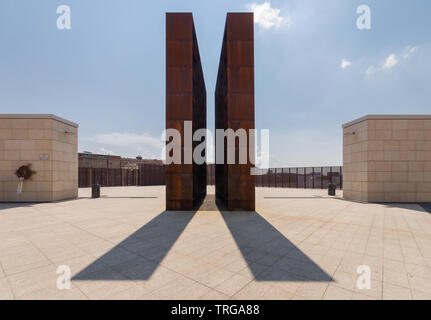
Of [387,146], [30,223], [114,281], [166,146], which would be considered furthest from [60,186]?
[387,146]

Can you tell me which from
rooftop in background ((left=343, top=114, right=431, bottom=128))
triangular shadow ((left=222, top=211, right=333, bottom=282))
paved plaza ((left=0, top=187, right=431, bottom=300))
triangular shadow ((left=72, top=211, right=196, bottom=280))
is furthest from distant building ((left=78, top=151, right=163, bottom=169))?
rooftop in background ((left=343, top=114, right=431, bottom=128))

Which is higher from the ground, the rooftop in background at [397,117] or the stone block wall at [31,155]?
the rooftop in background at [397,117]

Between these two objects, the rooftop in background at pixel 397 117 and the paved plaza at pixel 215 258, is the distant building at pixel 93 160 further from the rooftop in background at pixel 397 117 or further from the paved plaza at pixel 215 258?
the rooftop in background at pixel 397 117

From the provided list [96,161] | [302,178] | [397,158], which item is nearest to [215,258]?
[397,158]

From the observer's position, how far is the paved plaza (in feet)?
10.4

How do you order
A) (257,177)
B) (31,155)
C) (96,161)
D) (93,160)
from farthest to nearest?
(96,161), (93,160), (257,177), (31,155)

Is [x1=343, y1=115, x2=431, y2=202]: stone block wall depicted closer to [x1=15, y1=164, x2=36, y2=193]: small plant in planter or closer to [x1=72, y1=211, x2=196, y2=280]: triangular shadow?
[x1=72, y1=211, x2=196, y2=280]: triangular shadow

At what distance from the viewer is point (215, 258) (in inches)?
174

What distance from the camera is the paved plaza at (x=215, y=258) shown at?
318 centimetres

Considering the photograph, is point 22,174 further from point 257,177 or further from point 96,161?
point 96,161

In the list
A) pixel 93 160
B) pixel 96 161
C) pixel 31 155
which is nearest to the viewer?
pixel 31 155

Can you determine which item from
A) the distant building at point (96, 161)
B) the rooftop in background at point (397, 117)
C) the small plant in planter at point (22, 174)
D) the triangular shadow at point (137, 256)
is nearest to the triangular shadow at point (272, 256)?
the triangular shadow at point (137, 256)

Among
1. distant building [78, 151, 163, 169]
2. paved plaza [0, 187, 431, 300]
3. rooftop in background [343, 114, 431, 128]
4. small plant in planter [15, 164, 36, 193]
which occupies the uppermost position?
rooftop in background [343, 114, 431, 128]
